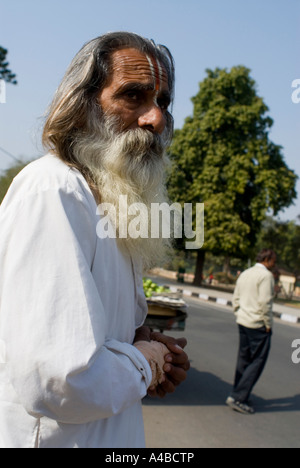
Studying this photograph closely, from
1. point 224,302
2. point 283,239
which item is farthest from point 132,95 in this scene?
point 283,239

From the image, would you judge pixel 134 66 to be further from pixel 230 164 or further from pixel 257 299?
pixel 230 164

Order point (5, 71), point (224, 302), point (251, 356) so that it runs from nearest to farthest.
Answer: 1. point (251, 356)
2. point (5, 71)
3. point (224, 302)

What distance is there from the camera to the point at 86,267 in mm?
1101

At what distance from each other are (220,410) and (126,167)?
14.7 feet

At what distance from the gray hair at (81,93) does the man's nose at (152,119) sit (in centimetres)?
13

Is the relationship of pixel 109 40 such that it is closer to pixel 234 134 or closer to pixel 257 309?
pixel 257 309

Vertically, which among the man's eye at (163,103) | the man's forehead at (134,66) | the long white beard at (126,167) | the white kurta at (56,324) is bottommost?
the white kurta at (56,324)

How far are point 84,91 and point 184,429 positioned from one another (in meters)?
3.81

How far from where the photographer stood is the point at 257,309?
229 inches

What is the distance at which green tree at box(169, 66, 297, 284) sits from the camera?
1049 inches

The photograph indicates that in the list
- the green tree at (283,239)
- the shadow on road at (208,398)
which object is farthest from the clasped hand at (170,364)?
the green tree at (283,239)

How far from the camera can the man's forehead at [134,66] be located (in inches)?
57.6

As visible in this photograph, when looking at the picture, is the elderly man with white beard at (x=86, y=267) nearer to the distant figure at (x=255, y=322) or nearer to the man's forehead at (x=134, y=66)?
the man's forehead at (x=134, y=66)
